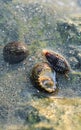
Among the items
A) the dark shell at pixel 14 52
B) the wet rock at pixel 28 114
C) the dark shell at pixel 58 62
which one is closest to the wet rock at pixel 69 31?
the dark shell at pixel 58 62

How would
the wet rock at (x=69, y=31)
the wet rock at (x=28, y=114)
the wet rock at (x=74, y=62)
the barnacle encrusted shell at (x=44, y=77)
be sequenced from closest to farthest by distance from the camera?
1. the wet rock at (x=28, y=114)
2. the barnacle encrusted shell at (x=44, y=77)
3. the wet rock at (x=74, y=62)
4. the wet rock at (x=69, y=31)

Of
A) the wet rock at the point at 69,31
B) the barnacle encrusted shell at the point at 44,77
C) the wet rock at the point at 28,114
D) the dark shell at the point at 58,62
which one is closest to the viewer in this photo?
the wet rock at the point at 28,114

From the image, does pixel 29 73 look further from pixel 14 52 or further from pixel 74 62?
pixel 74 62

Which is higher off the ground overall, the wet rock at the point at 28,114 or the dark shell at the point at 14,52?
the dark shell at the point at 14,52

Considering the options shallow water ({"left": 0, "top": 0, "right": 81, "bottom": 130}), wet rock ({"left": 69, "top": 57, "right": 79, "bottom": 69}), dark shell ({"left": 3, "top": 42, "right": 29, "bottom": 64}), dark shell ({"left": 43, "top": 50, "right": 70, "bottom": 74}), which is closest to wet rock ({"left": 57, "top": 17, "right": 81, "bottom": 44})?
shallow water ({"left": 0, "top": 0, "right": 81, "bottom": 130})

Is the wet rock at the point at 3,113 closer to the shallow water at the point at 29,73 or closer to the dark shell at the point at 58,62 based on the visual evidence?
the shallow water at the point at 29,73

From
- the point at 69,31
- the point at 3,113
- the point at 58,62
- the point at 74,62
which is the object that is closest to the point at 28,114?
the point at 3,113
